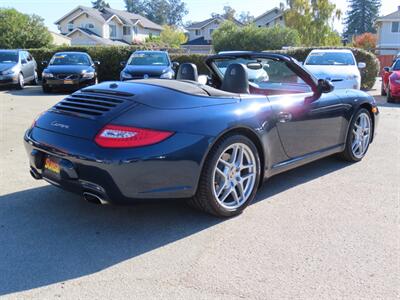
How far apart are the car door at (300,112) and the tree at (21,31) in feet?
96.4

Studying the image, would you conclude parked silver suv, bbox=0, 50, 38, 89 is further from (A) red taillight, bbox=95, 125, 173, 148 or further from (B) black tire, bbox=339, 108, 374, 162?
(A) red taillight, bbox=95, 125, 173, 148

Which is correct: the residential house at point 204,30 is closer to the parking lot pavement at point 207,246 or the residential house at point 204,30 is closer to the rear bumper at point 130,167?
the parking lot pavement at point 207,246

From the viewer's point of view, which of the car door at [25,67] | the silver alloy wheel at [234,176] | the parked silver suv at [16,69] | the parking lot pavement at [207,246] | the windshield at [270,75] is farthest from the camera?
the car door at [25,67]

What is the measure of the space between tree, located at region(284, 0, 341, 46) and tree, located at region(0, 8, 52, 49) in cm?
2234

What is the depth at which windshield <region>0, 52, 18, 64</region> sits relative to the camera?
53.4 ft

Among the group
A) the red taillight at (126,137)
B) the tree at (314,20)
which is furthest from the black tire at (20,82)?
the tree at (314,20)

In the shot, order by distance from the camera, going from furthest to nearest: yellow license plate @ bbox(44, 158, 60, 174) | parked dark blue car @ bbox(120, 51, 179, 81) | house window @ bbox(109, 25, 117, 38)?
house window @ bbox(109, 25, 117, 38)
parked dark blue car @ bbox(120, 51, 179, 81)
yellow license plate @ bbox(44, 158, 60, 174)

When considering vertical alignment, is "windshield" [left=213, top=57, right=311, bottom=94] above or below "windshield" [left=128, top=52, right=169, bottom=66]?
below

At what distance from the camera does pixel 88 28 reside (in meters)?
58.1

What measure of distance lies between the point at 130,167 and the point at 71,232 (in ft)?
2.72

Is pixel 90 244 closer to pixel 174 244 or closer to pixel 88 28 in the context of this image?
pixel 174 244

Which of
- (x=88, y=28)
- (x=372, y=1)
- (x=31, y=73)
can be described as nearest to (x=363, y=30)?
(x=372, y=1)

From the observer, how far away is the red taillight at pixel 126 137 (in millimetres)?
3271

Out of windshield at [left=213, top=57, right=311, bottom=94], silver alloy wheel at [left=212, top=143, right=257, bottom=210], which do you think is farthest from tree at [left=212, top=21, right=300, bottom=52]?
silver alloy wheel at [left=212, top=143, right=257, bottom=210]
